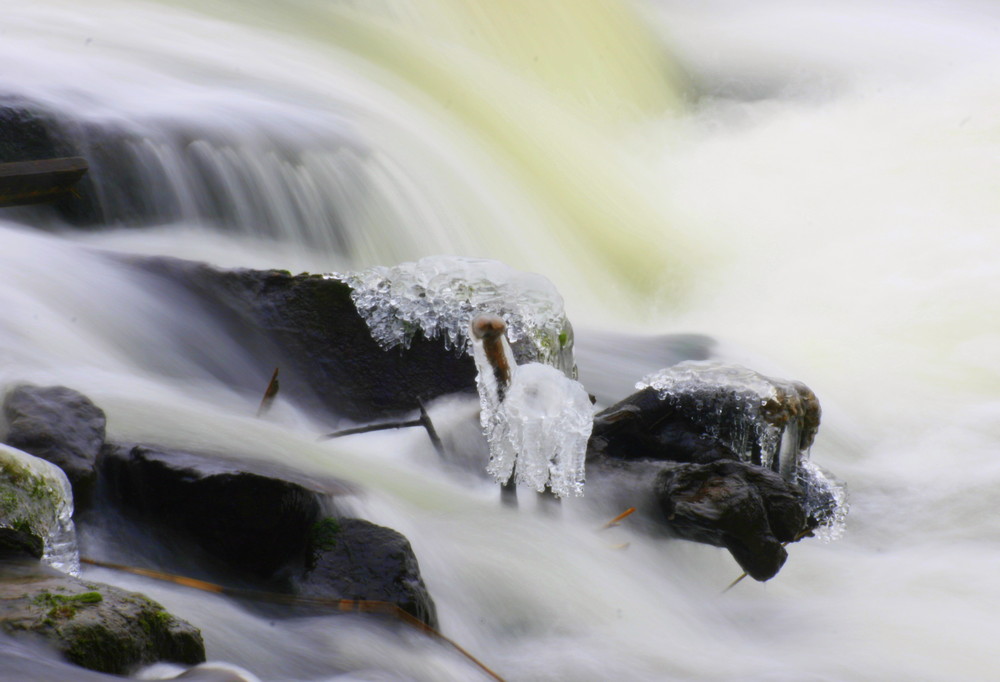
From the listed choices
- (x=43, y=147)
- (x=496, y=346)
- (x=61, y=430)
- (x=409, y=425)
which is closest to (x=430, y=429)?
(x=409, y=425)

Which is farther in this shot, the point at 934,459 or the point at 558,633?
the point at 934,459

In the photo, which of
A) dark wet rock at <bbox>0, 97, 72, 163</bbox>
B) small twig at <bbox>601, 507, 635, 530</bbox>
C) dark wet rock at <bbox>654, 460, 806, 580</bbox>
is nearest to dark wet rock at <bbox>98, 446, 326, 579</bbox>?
small twig at <bbox>601, 507, 635, 530</bbox>

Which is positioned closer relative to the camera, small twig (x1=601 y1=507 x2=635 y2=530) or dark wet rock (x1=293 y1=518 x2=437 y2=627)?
dark wet rock (x1=293 y1=518 x2=437 y2=627)

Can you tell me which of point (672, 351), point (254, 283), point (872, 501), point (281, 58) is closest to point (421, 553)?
point (254, 283)

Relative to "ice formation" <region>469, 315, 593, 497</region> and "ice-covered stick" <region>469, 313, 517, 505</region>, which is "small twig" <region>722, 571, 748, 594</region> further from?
"ice-covered stick" <region>469, 313, 517, 505</region>

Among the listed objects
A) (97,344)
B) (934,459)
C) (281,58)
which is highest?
(281,58)

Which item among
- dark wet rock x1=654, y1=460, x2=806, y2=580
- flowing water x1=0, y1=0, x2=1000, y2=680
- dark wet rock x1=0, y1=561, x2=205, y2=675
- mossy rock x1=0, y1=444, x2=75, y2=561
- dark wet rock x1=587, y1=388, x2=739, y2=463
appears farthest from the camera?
dark wet rock x1=587, y1=388, x2=739, y2=463

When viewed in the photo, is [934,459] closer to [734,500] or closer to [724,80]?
[734,500]
